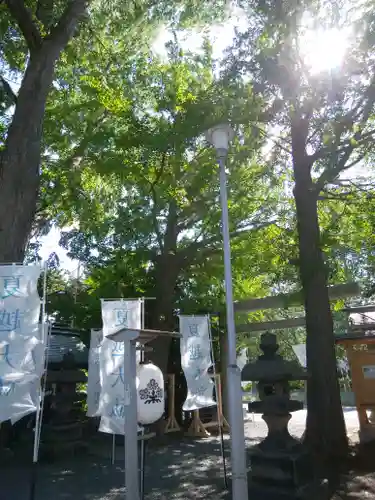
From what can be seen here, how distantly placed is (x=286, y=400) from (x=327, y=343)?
253 cm

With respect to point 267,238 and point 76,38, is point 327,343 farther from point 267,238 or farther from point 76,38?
point 76,38

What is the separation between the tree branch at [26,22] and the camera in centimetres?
843

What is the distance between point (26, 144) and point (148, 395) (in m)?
5.09

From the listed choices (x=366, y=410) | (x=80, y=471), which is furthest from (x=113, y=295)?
(x=366, y=410)

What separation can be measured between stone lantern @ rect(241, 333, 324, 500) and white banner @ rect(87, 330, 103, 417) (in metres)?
3.86

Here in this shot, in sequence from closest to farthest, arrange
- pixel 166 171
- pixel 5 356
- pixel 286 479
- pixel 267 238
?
pixel 5 356 → pixel 286 479 → pixel 166 171 → pixel 267 238

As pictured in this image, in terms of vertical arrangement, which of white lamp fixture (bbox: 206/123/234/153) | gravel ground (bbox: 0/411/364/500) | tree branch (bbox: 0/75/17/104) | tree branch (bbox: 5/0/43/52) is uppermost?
tree branch (bbox: 5/0/43/52)

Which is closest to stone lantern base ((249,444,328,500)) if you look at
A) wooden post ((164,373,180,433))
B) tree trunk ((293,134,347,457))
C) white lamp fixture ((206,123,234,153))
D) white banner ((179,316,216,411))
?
tree trunk ((293,134,347,457))

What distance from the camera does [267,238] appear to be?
1263 cm

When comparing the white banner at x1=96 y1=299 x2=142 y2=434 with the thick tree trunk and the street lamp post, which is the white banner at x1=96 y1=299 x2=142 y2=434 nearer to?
the thick tree trunk

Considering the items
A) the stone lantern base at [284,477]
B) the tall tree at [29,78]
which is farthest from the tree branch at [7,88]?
the stone lantern base at [284,477]

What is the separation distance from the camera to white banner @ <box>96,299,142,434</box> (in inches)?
301

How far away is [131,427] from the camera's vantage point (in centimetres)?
457

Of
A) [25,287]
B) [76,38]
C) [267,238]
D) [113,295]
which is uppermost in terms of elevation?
[76,38]
